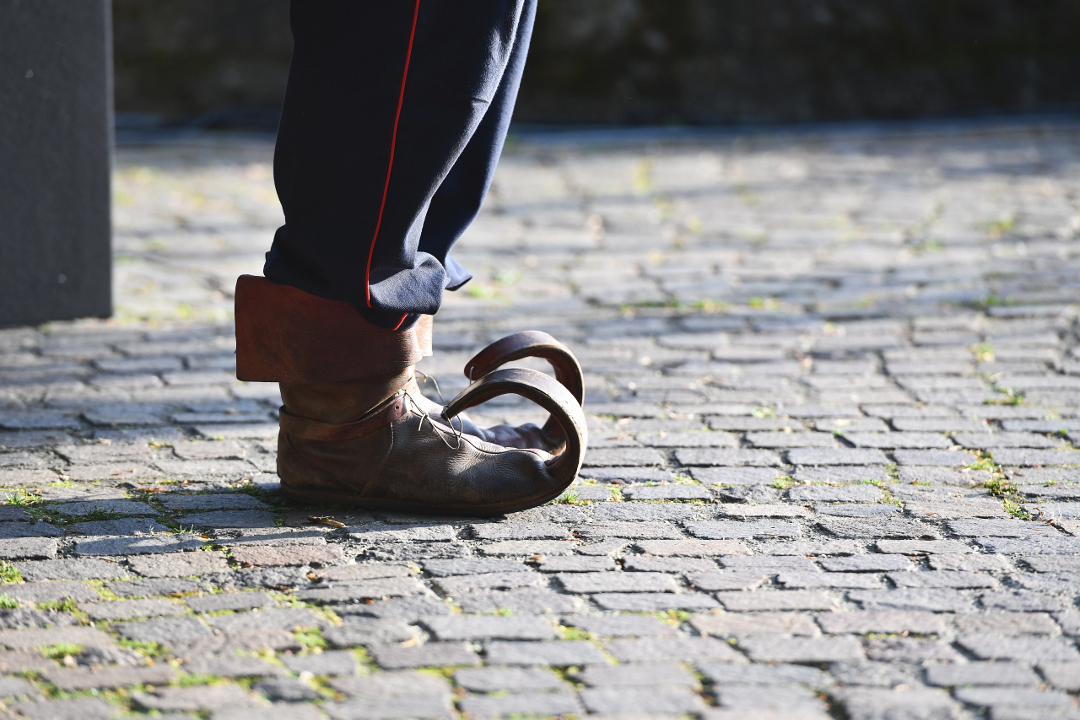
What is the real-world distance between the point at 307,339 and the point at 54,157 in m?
1.92

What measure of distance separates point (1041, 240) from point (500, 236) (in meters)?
2.36

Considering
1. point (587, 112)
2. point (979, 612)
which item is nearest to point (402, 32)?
point (979, 612)

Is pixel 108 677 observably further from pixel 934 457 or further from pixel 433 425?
pixel 934 457

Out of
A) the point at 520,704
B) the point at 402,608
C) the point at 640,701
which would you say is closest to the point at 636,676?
the point at 640,701

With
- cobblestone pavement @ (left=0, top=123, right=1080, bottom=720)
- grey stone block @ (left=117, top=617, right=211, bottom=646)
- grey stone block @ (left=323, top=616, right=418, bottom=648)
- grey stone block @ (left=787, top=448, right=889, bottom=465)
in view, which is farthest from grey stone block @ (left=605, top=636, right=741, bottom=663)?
grey stone block @ (left=787, top=448, right=889, bottom=465)

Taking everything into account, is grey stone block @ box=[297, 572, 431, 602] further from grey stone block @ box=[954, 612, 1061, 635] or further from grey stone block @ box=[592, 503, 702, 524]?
grey stone block @ box=[954, 612, 1061, 635]

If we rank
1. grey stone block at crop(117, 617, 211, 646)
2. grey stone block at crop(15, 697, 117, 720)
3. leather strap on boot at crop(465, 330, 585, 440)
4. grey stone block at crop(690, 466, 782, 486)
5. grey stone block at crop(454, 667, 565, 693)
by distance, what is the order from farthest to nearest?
grey stone block at crop(690, 466, 782, 486), leather strap on boot at crop(465, 330, 585, 440), grey stone block at crop(117, 617, 211, 646), grey stone block at crop(454, 667, 565, 693), grey stone block at crop(15, 697, 117, 720)

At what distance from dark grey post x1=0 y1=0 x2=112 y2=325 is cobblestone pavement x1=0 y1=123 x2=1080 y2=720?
0.49ft

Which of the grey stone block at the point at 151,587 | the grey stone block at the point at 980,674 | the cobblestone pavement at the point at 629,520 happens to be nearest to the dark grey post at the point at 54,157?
the cobblestone pavement at the point at 629,520

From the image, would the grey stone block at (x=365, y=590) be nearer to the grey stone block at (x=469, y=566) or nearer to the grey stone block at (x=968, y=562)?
the grey stone block at (x=469, y=566)

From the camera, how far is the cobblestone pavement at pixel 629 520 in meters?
1.83

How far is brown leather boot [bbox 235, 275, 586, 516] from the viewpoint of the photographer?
2.43m

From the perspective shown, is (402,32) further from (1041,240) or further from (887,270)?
(1041,240)

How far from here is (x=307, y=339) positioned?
242 centimetres
